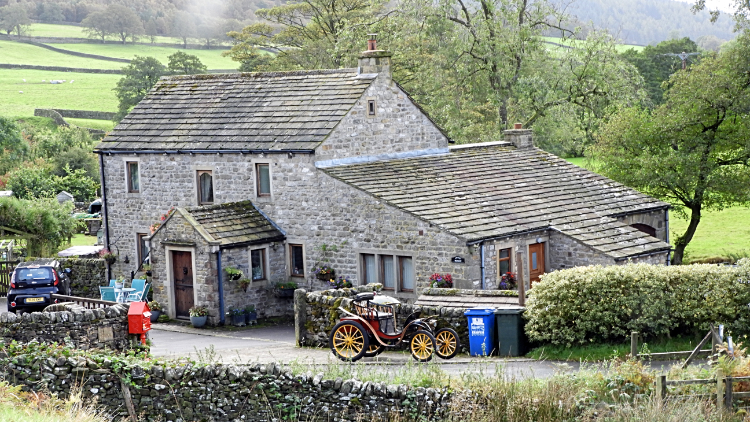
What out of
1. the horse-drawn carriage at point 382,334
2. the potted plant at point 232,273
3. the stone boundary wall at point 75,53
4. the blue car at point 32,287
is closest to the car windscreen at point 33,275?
the blue car at point 32,287

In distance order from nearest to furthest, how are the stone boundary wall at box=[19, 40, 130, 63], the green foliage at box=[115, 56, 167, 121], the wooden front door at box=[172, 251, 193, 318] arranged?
the wooden front door at box=[172, 251, 193, 318]
the green foliage at box=[115, 56, 167, 121]
the stone boundary wall at box=[19, 40, 130, 63]

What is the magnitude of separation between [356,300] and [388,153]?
10010mm

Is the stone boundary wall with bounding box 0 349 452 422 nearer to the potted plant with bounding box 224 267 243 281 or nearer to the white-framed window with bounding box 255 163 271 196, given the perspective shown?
the potted plant with bounding box 224 267 243 281

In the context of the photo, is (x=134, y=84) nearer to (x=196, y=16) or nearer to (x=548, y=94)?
(x=548, y=94)

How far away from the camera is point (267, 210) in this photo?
2962 cm

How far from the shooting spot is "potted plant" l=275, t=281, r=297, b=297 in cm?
2859

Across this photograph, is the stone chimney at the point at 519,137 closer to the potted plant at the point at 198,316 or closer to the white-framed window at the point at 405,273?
the white-framed window at the point at 405,273

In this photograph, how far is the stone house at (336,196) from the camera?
2667 cm

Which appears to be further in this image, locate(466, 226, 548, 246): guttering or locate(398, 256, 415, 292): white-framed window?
locate(398, 256, 415, 292): white-framed window

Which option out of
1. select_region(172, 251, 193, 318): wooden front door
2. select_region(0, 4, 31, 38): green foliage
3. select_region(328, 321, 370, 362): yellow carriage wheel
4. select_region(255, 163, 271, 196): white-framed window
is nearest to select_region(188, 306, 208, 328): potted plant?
select_region(172, 251, 193, 318): wooden front door

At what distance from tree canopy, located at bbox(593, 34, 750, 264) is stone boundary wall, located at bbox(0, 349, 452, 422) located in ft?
65.0

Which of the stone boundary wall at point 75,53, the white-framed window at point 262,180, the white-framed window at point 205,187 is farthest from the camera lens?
the stone boundary wall at point 75,53

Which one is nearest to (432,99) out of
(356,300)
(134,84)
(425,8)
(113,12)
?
(425,8)

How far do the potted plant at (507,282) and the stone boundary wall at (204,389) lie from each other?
10.3 metres
